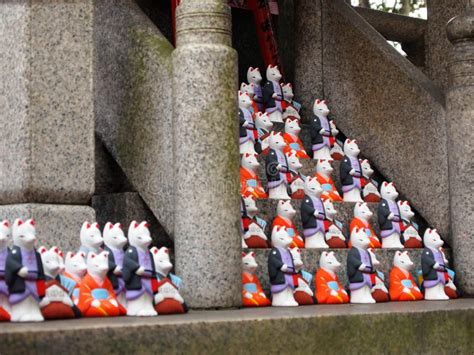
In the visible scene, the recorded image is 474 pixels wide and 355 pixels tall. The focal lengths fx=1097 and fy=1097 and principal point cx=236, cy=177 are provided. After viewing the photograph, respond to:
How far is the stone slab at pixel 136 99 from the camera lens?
7.25 meters

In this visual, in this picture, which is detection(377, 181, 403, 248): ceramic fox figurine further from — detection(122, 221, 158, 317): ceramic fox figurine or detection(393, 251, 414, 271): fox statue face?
detection(122, 221, 158, 317): ceramic fox figurine

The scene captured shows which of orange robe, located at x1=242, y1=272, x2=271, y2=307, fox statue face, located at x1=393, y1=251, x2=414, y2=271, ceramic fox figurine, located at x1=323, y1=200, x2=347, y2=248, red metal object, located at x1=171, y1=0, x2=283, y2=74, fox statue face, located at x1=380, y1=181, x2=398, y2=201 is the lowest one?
orange robe, located at x1=242, y1=272, x2=271, y2=307

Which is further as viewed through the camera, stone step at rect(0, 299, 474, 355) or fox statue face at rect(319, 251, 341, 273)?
fox statue face at rect(319, 251, 341, 273)

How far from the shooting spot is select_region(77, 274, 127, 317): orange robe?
5941 millimetres

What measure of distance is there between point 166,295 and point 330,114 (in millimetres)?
4108

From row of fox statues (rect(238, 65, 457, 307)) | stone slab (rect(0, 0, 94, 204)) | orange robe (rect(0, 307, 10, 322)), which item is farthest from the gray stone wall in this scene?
orange robe (rect(0, 307, 10, 322))

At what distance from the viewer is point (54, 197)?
21.6 feet

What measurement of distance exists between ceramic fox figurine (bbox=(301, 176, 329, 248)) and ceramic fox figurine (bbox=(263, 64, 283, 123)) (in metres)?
1.55

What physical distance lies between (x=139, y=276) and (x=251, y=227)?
5.11ft

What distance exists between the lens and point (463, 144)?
8.47 m

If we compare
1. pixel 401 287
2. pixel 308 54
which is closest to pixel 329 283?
pixel 401 287

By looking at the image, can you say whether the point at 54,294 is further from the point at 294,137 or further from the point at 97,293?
the point at 294,137

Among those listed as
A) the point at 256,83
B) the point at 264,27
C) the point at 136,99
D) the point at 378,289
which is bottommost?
the point at 378,289

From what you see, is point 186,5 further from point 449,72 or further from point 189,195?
point 449,72
